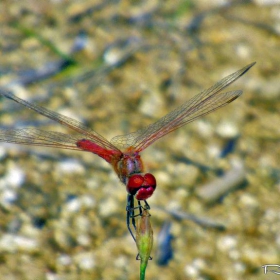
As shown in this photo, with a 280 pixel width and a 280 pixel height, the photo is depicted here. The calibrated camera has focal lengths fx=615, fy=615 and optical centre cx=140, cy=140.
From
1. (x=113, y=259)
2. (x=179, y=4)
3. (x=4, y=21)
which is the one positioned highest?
(x=179, y=4)

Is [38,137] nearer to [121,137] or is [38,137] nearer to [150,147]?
[121,137]

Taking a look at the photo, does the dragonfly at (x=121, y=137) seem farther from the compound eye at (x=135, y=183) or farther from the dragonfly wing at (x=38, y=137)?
the compound eye at (x=135, y=183)

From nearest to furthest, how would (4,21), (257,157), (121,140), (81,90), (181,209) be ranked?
(121,140) < (181,209) < (257,157) < (81,90) < (4,21)

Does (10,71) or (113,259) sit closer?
(113,259)

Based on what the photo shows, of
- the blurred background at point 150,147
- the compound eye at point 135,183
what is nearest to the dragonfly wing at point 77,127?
the compound eye at point 135,183

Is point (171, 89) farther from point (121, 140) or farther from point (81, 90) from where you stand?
point (121, 140)

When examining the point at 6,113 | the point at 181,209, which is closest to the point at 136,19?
A: the point at 6,113

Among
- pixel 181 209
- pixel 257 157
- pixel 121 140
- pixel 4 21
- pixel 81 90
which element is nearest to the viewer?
pixel 121 140

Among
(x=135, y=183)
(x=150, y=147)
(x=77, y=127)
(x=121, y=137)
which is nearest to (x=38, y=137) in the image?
(x=77, y=127)
